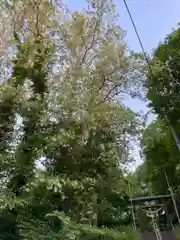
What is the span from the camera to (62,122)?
271 inches

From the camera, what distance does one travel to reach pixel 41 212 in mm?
6074

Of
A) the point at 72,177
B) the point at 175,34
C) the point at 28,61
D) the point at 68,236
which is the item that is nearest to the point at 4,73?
the point at 28,61

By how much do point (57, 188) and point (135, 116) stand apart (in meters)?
3.33

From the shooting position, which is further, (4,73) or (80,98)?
(4,73)

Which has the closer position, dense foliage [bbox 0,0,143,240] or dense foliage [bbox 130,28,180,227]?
dense foliage [bbox 0,0,143,240]

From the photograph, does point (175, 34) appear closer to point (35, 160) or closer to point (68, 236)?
point (35, 160)

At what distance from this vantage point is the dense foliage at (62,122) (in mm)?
5898

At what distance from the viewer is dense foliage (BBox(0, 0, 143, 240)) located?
5898mm

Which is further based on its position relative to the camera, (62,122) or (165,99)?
(165,99)

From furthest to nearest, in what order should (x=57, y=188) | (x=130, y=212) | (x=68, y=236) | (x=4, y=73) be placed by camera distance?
(x=130, y=212)
(x=4, y=73)
(x=57, y=188)
(x=68, y=236)

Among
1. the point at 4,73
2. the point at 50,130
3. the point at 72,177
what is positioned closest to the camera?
the point at 72,177

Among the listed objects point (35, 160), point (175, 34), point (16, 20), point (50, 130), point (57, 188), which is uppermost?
point (16, 20)

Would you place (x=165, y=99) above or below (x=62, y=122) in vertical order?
above

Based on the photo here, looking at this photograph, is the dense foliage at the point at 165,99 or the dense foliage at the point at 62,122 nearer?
the dense foliage at the point at 62,122
